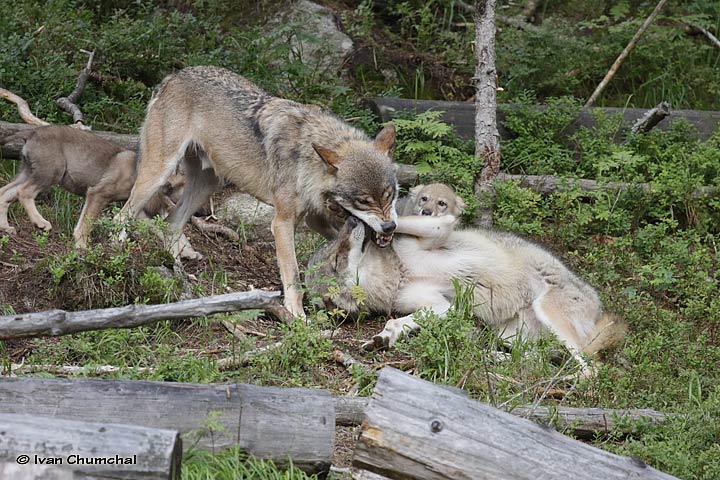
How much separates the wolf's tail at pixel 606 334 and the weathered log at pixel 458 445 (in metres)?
2.93

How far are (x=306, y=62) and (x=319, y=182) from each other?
511 cm

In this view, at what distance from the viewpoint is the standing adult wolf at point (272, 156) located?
7324 millimetres

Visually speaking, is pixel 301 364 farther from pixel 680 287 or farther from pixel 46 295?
pixel 680 287

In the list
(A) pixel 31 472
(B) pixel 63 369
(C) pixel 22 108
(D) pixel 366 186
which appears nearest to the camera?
(A) pixel 31 472

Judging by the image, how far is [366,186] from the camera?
724 centimetres

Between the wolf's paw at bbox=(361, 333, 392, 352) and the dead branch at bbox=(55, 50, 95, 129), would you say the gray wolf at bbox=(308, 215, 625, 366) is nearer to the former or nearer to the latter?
the wolf's paw at bbox=(361, 333, 392, 352)

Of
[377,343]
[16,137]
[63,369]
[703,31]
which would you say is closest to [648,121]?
[703,31]

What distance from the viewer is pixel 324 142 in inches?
304

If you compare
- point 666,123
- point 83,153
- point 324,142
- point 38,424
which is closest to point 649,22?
point 666,123

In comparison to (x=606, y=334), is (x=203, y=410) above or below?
above

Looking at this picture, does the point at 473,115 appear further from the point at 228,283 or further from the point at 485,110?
the point at 228,283

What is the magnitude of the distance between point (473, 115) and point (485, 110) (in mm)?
1422

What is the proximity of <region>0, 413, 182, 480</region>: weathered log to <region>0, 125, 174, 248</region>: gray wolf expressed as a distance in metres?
5.20

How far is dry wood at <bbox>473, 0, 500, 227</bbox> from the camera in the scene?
349 inches
